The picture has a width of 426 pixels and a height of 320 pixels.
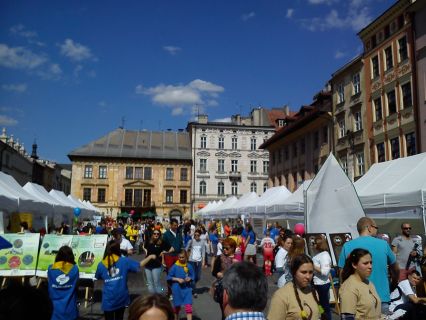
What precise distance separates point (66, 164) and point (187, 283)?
399 ft

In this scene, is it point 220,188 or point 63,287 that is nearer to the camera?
point 63,287

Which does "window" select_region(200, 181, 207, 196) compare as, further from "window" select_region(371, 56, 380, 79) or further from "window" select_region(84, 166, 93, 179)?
"window" select_region(371, 56, 380, 79)

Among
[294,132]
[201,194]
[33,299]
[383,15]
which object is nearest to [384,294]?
[33,299]

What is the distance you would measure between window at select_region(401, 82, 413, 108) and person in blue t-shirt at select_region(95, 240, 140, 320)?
2026 centimetres

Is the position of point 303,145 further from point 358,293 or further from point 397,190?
point 358,293

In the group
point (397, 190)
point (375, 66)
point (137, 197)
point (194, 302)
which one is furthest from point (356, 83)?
point (137, 197)

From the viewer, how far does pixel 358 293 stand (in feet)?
12.8

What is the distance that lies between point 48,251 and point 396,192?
919cm

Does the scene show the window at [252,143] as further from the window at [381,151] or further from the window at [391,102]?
the window at [391,102]

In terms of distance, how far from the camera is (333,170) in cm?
942

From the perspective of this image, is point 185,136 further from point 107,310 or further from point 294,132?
point 107,310

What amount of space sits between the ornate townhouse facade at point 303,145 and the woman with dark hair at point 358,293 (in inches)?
1092

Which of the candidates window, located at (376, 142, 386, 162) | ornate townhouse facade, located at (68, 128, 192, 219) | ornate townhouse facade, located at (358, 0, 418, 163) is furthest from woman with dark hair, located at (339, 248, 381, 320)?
ornate townhouse facade, located at (68, 128, 192, 219)

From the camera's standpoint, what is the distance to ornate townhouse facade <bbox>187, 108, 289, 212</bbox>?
206 ft
